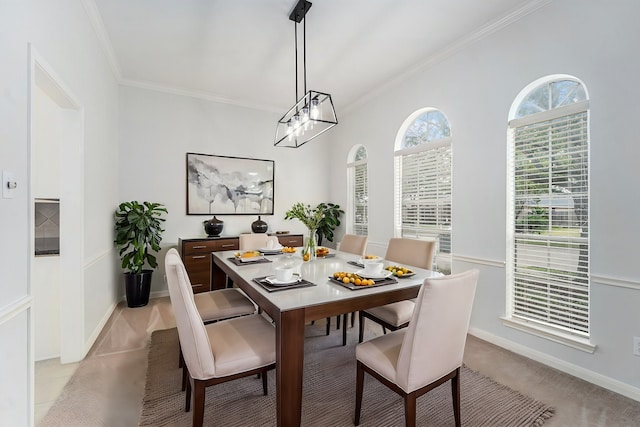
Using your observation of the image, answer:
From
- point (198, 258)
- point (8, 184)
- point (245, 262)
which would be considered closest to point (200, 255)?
point (198, 258)

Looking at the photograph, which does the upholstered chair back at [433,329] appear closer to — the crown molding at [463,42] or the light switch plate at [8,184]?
the light switch plate at [8,184]

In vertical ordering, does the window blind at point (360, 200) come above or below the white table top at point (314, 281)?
above

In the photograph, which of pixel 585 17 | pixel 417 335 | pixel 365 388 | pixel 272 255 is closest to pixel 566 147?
pixel 585 17

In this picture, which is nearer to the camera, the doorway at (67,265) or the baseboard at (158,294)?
the doorway at (67,265)

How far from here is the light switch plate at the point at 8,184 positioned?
1.29 meters

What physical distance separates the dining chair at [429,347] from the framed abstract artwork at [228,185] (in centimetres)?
346

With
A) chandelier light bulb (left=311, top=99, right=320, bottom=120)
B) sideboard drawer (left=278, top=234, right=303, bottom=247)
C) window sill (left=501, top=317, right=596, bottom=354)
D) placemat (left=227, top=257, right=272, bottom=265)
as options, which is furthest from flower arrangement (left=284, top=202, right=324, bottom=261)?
sideboard drawer (left=278, top=234, right=303, bottom=247)

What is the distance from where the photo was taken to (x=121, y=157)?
12.6ft

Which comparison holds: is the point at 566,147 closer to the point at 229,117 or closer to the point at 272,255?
the point at 272,255

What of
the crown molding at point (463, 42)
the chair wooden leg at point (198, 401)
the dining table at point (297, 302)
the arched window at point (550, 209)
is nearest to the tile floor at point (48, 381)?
the chair wooden leg at point (198, 401)

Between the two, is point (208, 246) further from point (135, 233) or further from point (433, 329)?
point (433, 329)

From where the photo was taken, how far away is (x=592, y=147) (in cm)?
209

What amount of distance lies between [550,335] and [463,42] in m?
2.77

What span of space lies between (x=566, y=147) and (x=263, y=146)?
12.6 feet
